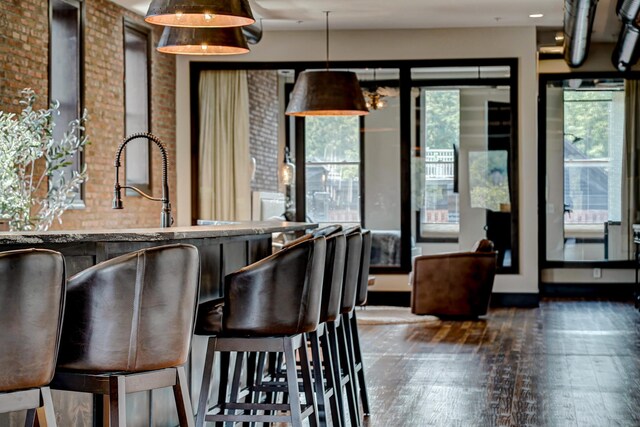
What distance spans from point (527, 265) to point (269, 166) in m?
3.16

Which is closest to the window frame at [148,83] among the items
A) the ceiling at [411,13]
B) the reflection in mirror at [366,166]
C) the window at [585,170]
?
the ceiling at [411,13]

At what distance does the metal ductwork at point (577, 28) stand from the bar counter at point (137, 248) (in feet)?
14.5

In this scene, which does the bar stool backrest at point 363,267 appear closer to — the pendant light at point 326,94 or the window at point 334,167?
the pendant light at point 326,94

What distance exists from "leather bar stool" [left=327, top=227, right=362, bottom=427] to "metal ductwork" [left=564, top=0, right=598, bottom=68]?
424 centimetres

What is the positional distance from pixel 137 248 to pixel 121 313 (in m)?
0.86

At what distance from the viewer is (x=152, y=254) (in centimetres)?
321

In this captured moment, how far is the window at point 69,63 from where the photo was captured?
8.91 metres

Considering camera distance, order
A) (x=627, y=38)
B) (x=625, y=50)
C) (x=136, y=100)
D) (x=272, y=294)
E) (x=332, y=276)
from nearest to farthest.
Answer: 1. (x=272, y=294)
2. (x=332, y=276)
3. (x=136, y=100)
4. (x=627, y=38)
5. (x=625, y=50)

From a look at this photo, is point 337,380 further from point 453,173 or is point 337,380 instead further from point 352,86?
point 453,173

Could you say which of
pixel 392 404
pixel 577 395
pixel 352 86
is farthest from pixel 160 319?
pixel 352 86

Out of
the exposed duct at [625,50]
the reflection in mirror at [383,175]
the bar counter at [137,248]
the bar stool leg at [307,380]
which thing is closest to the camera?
the bar counter at [137,248]

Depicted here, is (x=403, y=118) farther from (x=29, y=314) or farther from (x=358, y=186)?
(x=29, y=314)

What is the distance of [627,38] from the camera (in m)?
10.6

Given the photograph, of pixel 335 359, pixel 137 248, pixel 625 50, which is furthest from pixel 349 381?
pixel 625 50
